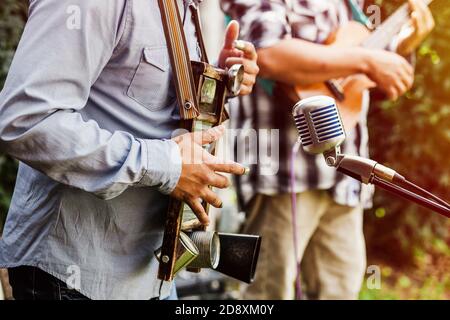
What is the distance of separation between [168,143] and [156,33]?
24cm

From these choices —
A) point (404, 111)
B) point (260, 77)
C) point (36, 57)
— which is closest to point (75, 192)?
point (36, 57)

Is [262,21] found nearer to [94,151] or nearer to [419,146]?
[94,151]

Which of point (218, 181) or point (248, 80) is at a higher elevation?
point (248, 80)

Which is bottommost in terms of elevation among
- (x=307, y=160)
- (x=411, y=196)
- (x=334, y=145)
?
(x=307, y=160)

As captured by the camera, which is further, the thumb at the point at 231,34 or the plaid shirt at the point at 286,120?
the plaid shirt at the point at 286,120

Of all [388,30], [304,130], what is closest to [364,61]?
[388,30]

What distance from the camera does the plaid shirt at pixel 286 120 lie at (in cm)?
259

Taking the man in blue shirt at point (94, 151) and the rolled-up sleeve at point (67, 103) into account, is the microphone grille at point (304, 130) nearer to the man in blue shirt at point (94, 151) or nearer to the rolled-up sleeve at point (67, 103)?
the man in blue shirt at point (94, 151)

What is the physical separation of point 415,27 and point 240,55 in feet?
4.49

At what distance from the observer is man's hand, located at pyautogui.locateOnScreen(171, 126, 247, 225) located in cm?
153

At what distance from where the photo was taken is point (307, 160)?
9.01 feet

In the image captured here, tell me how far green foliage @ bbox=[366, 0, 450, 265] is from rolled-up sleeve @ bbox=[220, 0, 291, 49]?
1.58m

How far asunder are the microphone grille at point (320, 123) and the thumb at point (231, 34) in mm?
440

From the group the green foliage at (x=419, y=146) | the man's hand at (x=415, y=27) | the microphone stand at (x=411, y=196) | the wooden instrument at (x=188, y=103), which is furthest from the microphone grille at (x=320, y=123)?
the green foliage at (x=419, y=146)
